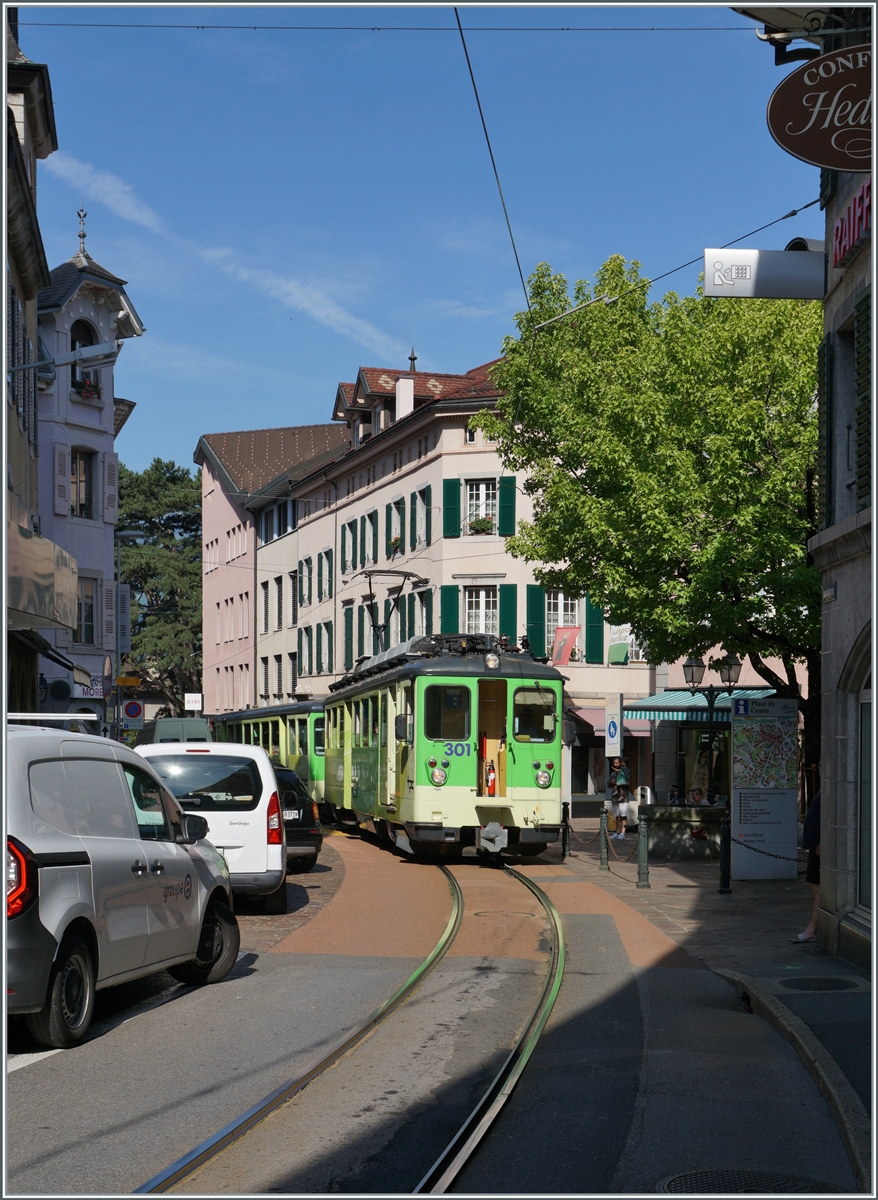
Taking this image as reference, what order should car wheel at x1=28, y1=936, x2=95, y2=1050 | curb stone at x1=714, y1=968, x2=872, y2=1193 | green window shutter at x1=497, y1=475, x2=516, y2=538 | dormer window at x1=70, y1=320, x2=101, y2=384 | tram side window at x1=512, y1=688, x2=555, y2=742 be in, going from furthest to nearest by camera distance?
1. green window shutter at x1=497, y1=475, x2=516, y2=538
2. dormer window at x1=70, y1=320, x2=101, y2=384
3. tram side window at x1=512, y1=688, x2=555, y2=742
4. car wheel at x1=28, y1=936, x2=95, y2=1050
5. curb stone at x1=714, y1=968, x2=872, y2=1193


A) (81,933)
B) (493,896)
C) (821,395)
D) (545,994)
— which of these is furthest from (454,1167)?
(493,896)

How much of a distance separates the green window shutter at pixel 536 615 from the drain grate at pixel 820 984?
31.6 metres

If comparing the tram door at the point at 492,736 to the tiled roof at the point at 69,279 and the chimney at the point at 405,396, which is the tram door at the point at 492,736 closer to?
the tiled roof at the point at 69,279

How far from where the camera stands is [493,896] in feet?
57.9

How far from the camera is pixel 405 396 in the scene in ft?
163

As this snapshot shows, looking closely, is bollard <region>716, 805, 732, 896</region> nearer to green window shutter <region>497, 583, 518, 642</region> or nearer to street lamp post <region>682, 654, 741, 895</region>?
street lamp post <region>682, 654, 741, 895</region>

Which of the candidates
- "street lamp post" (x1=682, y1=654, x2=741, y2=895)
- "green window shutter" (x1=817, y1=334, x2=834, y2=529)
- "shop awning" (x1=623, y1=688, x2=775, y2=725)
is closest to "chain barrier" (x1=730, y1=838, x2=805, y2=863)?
"street lamp post" (x1=682, y1=654, x2=741, y2=895)

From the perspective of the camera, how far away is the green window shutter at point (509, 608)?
43000 mm

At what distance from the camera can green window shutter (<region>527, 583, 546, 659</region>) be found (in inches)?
1686

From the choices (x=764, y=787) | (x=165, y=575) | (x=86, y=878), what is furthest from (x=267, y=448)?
(x=86, y=878)

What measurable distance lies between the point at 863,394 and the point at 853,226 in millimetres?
1416

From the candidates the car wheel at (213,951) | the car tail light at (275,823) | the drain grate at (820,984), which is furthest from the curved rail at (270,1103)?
the car tail light at (275,823)

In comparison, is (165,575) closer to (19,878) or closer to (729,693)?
(729,693)

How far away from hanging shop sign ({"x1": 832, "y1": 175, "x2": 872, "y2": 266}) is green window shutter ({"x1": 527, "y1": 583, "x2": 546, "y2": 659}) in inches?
1168
